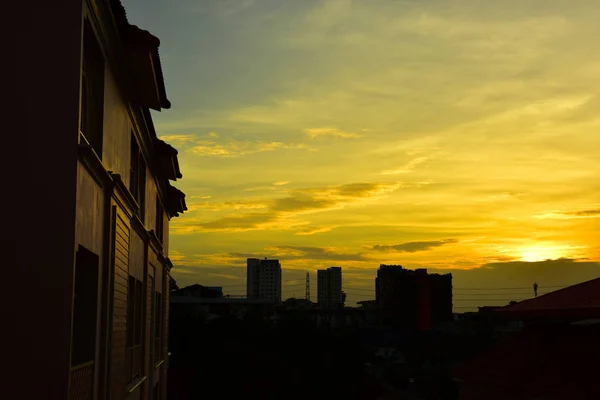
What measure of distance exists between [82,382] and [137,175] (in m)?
8.80

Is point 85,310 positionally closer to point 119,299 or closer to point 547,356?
point 119,299

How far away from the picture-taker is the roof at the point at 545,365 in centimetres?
923

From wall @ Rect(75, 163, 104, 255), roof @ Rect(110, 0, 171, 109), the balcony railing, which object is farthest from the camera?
roof @ Rect(110, 0, 171, 109)

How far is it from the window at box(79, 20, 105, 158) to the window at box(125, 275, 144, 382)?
545 cm

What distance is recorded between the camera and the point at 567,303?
1028cm

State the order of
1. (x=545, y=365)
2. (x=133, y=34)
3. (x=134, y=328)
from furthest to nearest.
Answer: (x=134, y=328), (x=133, y=34), (x=545, y=365)

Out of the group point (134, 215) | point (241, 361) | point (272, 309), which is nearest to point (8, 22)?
point (134, 215)

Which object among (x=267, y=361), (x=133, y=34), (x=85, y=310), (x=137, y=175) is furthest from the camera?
(x=267, y=361)

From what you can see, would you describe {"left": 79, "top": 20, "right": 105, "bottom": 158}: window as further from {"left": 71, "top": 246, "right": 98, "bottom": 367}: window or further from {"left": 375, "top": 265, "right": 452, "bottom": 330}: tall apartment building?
{"left": 375, "top": 265, "right": 452, "bottom": 330}: tall apartment building

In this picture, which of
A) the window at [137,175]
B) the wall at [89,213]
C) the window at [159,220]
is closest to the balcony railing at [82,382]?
the wall at [89,213]

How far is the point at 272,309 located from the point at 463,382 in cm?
13289

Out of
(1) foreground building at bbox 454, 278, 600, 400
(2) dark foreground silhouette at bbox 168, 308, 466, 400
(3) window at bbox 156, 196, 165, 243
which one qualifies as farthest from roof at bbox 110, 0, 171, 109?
(2) dark foreground silhouette at bbox 168, 308, 466, 400

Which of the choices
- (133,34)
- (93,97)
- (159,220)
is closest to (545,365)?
(93,97)

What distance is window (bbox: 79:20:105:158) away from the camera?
12141 mm
